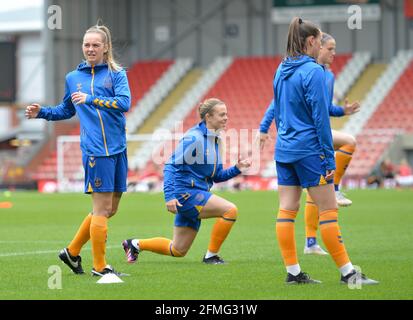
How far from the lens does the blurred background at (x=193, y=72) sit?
3434 centimetres

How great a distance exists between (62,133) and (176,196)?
1156 inches

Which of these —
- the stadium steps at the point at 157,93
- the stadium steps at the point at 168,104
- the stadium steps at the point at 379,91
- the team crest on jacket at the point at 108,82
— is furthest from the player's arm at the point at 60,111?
the stadium steps at the point at 157,93

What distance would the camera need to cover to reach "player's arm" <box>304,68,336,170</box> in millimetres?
8219

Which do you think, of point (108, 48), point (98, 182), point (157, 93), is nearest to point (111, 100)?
point (108, 48)

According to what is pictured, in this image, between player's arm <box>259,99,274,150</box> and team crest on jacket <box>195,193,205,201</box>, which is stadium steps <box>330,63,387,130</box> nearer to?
player's arm <box>259,99,274,150</box>

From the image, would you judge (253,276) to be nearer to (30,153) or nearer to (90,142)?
(90,142)

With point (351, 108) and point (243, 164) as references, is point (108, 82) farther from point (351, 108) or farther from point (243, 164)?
point (351, 108)

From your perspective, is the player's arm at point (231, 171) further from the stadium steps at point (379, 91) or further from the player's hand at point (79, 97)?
the stadium steps at point (379, 91)

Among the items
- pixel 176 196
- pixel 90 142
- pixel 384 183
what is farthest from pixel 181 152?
pixel 384 183

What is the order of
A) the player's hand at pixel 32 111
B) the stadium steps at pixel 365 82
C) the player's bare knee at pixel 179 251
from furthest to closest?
1. the stadium steps at pixel 365 82
2. the player's bare knee at pixel 179 251
3. the player's hand at pixel 32 111

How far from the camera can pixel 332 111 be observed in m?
10.8

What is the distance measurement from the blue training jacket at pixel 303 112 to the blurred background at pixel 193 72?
941 inches

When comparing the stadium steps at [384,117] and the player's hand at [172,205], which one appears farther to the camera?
the stadium steps at [384,117]

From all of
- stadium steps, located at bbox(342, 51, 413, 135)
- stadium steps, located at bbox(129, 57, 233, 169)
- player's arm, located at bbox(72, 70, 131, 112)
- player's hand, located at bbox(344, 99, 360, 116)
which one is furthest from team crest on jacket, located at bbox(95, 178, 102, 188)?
stadium steps, located at bbox(342, 51, 413, 135)
